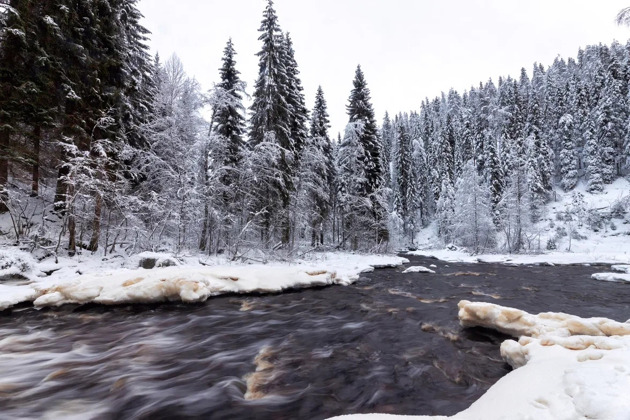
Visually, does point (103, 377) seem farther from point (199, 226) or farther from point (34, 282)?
point (199, 226)

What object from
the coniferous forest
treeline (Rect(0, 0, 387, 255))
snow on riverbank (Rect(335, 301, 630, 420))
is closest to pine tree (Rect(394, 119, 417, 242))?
the coniferous forest

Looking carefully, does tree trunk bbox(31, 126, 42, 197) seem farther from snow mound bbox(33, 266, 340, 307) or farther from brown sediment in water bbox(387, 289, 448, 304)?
brown sediment in water bbox(387, 289, 448, 304)

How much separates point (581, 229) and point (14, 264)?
2002 inches

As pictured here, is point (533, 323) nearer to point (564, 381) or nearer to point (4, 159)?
point (564, 381)

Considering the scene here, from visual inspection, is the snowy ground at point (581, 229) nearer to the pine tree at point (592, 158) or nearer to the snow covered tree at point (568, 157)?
the pine tree at point (592, 158)

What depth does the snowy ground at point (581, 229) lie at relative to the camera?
96.7 feet

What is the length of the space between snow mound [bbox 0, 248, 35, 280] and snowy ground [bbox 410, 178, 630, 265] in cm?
2868

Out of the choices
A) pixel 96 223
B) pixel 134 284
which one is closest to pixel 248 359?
pixel 134 284

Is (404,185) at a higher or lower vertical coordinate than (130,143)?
higher

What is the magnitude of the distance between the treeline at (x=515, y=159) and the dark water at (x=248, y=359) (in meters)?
30.9

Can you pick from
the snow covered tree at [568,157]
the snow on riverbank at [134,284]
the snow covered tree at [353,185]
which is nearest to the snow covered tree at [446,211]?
the snow covered tree at [568,157]

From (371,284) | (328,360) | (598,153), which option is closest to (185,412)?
(328,360)

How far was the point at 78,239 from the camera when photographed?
12359mm

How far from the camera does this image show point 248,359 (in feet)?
16.6
